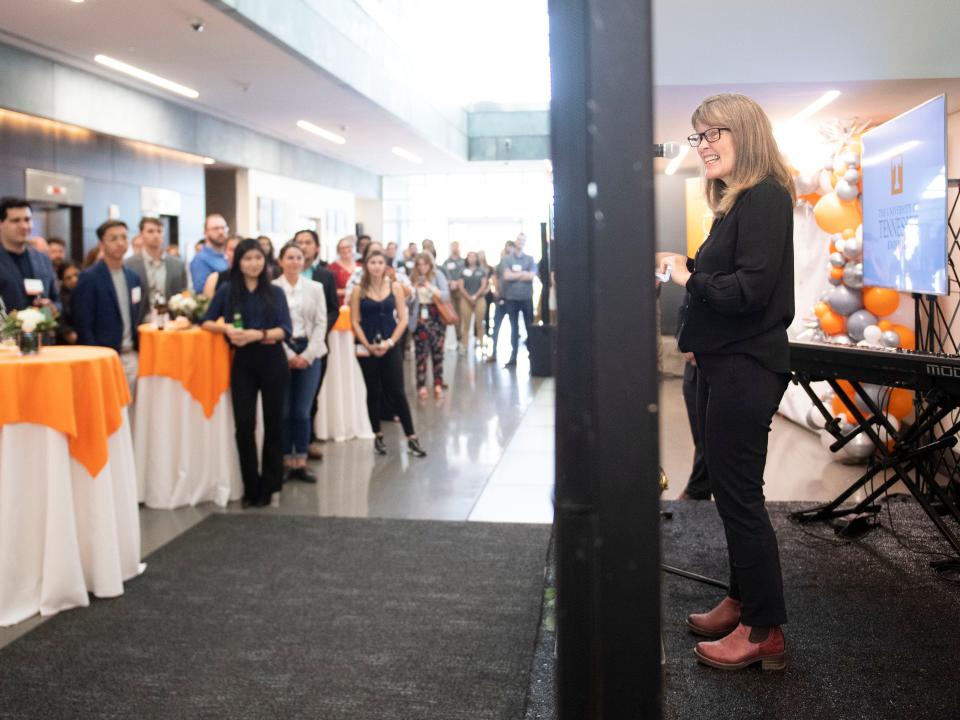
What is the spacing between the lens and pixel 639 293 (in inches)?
43.6

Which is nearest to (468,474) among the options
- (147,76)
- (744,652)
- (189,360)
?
(189,360)

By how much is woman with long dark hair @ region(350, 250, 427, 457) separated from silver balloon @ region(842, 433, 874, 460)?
2865 mm

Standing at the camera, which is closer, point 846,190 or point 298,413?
point 298,413

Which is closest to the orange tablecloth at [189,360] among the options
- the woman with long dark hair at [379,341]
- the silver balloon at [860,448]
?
the woman with long dark hair at [379,341]

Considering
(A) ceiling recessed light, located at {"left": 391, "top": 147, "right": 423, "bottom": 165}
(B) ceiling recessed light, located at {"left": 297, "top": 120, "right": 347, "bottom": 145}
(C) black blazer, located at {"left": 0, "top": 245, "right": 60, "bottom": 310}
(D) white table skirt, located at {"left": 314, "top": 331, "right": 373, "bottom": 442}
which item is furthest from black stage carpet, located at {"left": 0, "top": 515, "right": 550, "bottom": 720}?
(A) ceiling recessed light, located at {"left": 391, "top": 147, "right": 423, "bottom": 165}

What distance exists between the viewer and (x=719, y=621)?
2.98 m

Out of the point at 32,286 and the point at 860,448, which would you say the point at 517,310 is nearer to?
the point at 860,448

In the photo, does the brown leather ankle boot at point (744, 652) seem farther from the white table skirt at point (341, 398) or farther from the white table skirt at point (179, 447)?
the white table skirt at point (341, 398)

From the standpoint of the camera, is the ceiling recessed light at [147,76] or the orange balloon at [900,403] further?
the ceiling recessed light at [147,76]

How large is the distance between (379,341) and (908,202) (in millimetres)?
3588

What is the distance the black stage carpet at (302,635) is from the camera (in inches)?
115

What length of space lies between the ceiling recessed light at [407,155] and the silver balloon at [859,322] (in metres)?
13.4

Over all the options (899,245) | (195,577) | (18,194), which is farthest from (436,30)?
(195,577)

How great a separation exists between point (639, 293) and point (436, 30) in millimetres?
12147
